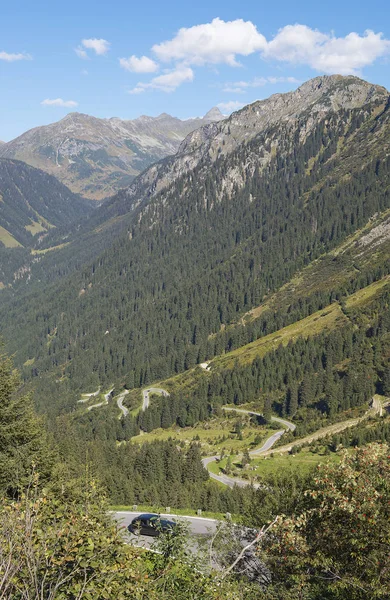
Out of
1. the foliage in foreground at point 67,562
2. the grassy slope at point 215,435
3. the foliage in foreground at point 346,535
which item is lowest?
the grassy slope at point 215,435

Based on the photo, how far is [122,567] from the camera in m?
13.8

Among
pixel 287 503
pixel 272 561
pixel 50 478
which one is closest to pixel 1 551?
pixel 272 561

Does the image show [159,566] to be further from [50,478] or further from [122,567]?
[50,478]

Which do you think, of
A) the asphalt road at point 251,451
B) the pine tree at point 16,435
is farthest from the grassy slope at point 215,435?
the pine tree at point 16,435

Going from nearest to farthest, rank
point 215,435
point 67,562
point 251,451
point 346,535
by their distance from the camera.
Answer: point 67,562 → point 346,535 → point 251,451 → point 215,435

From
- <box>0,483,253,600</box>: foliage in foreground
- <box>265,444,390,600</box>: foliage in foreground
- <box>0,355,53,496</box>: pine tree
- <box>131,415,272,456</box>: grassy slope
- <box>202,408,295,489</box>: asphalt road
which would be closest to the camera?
<box>0,483,253,600</box>: foliage in foreground

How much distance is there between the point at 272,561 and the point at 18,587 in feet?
53.7

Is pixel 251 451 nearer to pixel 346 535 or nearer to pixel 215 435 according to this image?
pixel 215 435

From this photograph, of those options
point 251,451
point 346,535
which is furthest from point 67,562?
point 251,451

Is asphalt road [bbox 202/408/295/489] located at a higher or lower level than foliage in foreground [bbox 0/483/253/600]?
lower

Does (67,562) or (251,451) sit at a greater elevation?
(67,562)

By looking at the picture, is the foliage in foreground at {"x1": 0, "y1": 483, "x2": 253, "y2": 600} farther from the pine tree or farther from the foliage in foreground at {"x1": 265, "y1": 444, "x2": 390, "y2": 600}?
the pine tree

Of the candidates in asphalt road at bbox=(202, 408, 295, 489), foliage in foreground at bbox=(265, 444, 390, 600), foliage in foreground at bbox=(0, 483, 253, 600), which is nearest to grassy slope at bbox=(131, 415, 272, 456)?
asphalt road at bbox=(202, 408, 295, 489)

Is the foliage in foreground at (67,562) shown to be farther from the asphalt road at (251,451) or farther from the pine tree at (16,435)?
the asphalt road at (251,451)
